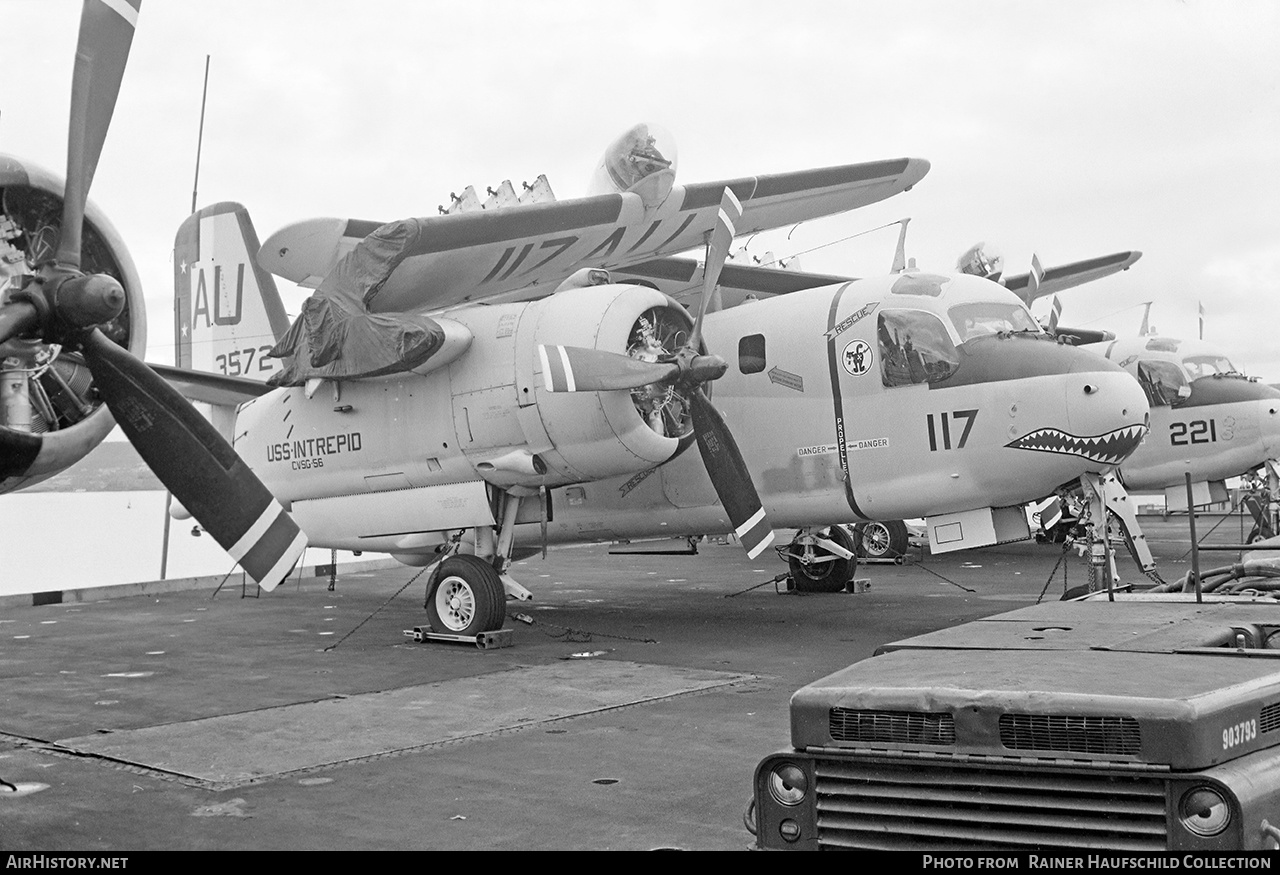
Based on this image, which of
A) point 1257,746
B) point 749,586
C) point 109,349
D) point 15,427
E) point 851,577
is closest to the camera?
point 1257,746

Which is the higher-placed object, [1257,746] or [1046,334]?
[1046,334]

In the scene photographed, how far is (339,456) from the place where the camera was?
1468cm

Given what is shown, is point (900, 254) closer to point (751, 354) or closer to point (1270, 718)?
point (751, 354)

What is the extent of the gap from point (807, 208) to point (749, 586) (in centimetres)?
630

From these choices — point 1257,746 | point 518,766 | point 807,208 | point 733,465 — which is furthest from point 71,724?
point 807,208

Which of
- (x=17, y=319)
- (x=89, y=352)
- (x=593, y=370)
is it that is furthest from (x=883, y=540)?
(x=17, y=319)

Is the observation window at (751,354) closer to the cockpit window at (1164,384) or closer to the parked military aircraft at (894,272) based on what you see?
the parked military aircraft at (894,272)

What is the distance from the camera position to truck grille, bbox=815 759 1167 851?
133 inches

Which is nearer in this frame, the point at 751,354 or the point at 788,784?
the point at 788,784

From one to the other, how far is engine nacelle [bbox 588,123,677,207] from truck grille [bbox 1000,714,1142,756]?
12.0 m

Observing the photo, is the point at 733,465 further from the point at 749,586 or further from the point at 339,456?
the point at 749,586

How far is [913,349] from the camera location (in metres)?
13.0

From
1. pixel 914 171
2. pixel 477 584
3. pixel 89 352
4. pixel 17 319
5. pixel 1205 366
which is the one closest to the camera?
pixel 17 319

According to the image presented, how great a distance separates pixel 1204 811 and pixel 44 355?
7.21m
